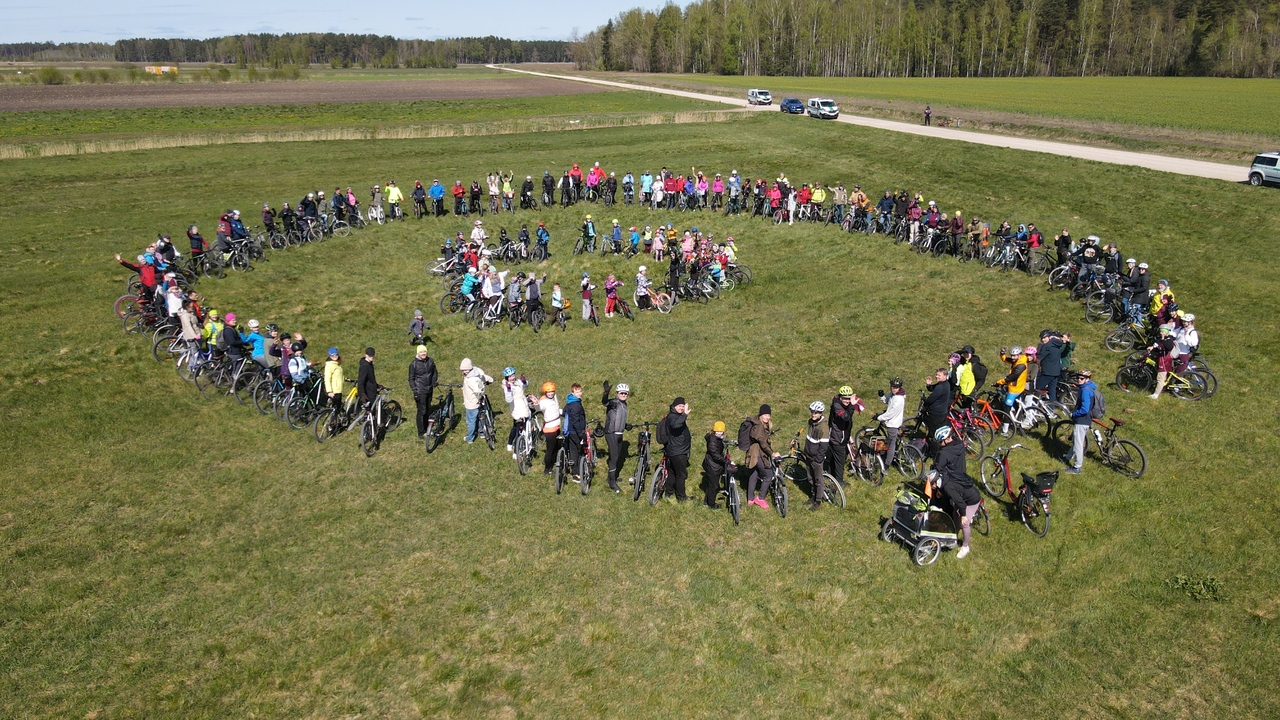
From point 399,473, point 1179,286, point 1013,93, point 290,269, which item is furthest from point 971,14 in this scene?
point 399,473

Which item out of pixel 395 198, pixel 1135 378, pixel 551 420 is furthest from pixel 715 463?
pixel 395 198

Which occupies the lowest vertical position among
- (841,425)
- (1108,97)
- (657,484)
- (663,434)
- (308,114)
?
(657,484)

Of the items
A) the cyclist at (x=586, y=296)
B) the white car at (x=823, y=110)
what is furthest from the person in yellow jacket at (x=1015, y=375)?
the white car at (x=823, y=110)

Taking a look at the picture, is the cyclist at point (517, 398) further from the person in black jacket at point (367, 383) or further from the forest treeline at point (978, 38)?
the forest treeline at point (978, 38)

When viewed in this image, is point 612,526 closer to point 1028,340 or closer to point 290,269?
point 1028,340

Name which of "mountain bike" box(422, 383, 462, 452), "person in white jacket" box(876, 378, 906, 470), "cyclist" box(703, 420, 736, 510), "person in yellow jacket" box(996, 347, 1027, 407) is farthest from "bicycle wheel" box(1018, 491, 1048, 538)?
"mountain bike" box(422, 383, 462, 452)

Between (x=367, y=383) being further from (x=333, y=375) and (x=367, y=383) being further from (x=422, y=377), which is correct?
(x=422, y=377)
